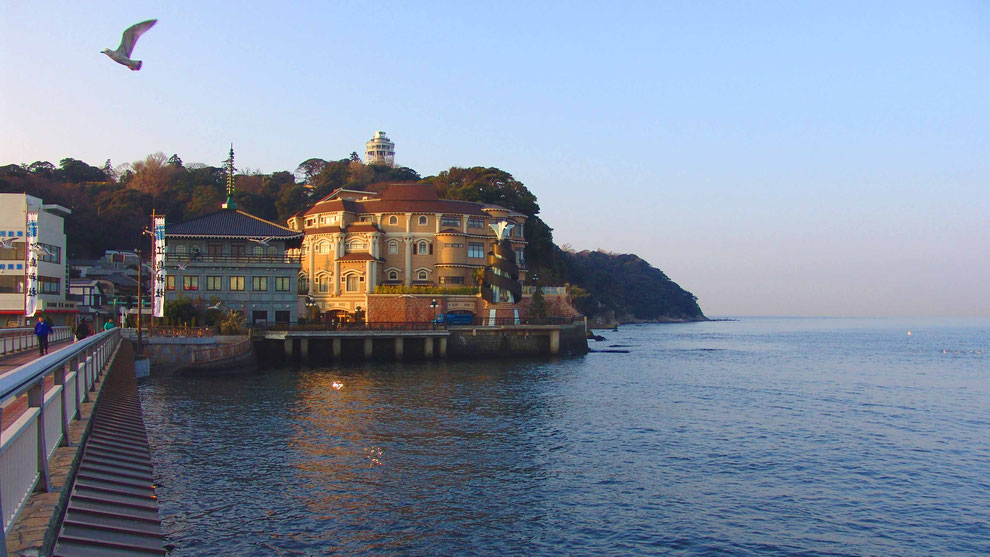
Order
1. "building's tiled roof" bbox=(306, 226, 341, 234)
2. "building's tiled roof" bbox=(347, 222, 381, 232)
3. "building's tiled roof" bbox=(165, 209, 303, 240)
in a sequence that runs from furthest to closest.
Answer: "building's tiled roof" bbox=(306, 226, 341, 234) → "building's tiled roof" bbox=(347, 222, 381, 232) → "building's tiled roof" bbox=(165, 209, 303, 240)

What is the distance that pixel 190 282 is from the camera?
69062 mm

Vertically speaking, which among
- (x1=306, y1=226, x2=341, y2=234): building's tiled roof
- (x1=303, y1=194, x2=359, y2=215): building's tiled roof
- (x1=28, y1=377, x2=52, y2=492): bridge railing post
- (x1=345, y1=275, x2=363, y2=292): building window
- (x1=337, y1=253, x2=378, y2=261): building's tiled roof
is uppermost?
(x1=303, y1=194, x2=359, y2=215): building's tiled roof

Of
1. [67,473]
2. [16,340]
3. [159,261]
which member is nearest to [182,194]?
[159,261]

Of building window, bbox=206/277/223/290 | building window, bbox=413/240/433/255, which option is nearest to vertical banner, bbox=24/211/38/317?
building window, bbox=206/277/223/290

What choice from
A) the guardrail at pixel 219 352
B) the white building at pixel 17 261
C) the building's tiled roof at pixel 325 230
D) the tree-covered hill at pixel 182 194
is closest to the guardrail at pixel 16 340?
the guardrail at pixel 219 352

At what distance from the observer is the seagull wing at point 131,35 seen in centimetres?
2103

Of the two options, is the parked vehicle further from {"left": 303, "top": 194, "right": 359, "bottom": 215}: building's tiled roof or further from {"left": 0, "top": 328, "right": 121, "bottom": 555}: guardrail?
{"left": 0, "top": 328, "right": 121, "bottom": 555}: guardrail

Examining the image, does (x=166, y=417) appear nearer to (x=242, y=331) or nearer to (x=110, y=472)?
(x=110, y=472)

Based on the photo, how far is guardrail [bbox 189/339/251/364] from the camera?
4991 cm

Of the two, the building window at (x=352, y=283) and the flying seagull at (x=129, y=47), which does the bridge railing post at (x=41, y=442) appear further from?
the building window at (x=352, y=283)

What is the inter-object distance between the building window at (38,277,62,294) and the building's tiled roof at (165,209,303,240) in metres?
9.86

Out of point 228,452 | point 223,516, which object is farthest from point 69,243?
point 223,516

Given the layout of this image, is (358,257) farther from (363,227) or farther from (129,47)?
(129,47)

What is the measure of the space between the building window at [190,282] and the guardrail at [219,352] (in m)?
15.2
